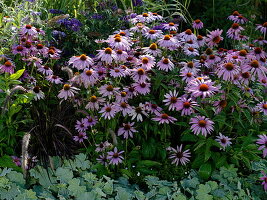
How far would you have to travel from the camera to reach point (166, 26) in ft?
12.7

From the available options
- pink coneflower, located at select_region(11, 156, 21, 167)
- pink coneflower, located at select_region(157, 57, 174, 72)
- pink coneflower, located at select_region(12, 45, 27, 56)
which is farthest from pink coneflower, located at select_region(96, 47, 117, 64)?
pink coneflower, located at select_region(11, 156, 21, 167)

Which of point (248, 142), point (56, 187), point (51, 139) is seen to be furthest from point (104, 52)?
point (248, 142)

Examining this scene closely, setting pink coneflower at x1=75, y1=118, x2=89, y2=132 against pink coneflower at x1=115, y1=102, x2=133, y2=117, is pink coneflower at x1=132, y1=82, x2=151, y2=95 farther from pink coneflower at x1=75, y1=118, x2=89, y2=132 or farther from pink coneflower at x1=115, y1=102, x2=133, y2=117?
pink coneflower at x1=75, y1=118, x2=89, y2=132

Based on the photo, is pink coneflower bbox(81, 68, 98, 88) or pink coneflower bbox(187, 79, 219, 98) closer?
pink coneflower bbox(187, 79, 219, 98)

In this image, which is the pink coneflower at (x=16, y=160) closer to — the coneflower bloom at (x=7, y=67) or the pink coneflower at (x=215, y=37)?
the coneflower bloom at (x=7, y=67)

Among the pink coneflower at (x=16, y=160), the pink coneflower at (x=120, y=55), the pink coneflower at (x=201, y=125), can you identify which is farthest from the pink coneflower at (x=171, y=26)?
the pink coneflower at (x=16, y=160)

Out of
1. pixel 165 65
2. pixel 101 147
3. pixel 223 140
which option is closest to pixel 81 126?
pixel 101 147

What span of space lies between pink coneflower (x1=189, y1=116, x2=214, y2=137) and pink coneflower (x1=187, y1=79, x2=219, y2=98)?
0.17m

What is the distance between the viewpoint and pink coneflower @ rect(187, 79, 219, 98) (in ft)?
→ 9.53

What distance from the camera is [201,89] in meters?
2.95

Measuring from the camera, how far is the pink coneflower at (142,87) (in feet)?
Result: 10.3

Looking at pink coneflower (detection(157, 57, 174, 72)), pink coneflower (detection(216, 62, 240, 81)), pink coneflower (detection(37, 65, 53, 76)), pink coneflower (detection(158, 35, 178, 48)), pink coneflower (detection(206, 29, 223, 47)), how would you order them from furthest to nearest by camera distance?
pink coneflower (detection(206, 29, 223, 47)) → pink coneflower (detection(37, 65, 53, 76)) → pink coneflower (detection(158, 35, 178, 48)) → pink coneflower (detection(157, 57, 174, 72)) → pink coneflower (detection(216, 62, 240, 81))

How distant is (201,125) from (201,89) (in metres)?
0.26

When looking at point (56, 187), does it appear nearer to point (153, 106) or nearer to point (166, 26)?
point (153, 106)
